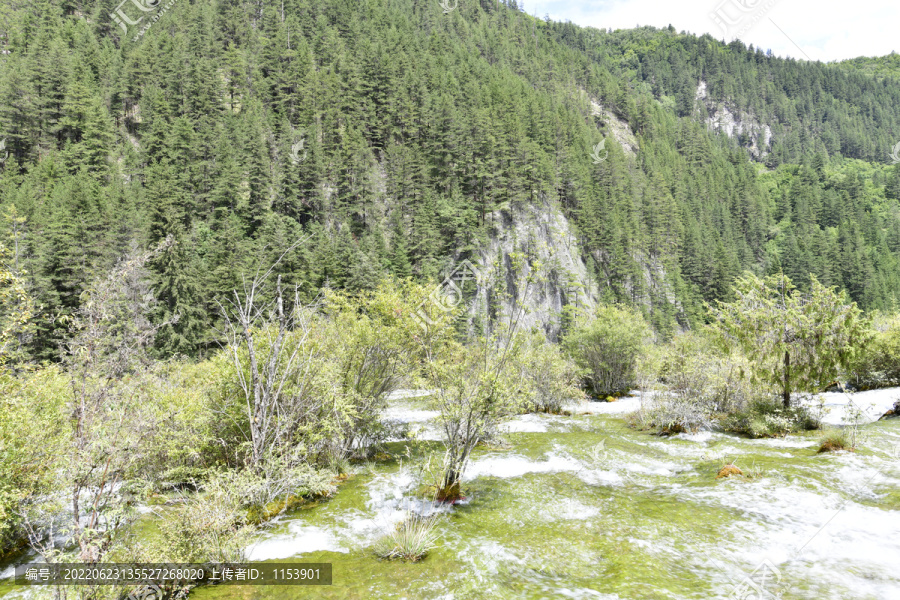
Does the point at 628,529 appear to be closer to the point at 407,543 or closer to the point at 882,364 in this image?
the point at 407,543

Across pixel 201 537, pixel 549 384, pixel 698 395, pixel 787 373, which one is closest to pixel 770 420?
pixel 787 373

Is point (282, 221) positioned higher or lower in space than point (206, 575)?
higher

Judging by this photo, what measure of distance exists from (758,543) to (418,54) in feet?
330

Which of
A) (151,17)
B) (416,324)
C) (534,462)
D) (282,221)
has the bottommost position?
(534,462)

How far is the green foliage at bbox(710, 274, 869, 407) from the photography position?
48.0 feet

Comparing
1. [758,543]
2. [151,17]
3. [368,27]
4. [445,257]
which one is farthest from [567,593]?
[151,17]

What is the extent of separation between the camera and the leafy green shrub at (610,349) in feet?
95.4

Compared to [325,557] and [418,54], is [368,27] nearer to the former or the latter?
[418,54]

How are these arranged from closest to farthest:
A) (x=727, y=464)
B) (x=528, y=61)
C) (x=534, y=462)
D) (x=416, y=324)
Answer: (x=727, y=464) → (x=416, y=324) → (x=534, y=462) → (x=528, y=61)

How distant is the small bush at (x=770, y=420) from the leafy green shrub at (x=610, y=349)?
40.7ft

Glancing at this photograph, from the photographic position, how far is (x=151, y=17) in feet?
292

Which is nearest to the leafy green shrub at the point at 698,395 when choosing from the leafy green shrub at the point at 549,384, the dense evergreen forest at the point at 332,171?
the leafy green shrub at the point at 549,384

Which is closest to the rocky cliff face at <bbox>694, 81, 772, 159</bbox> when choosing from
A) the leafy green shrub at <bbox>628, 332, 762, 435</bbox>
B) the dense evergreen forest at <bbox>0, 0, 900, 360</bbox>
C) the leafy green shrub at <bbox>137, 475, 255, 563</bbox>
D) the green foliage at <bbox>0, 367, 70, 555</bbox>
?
the dense evergreen forest at <bbox>0, 0, 900, 360</bbox>

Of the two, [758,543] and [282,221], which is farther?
[282,221]
